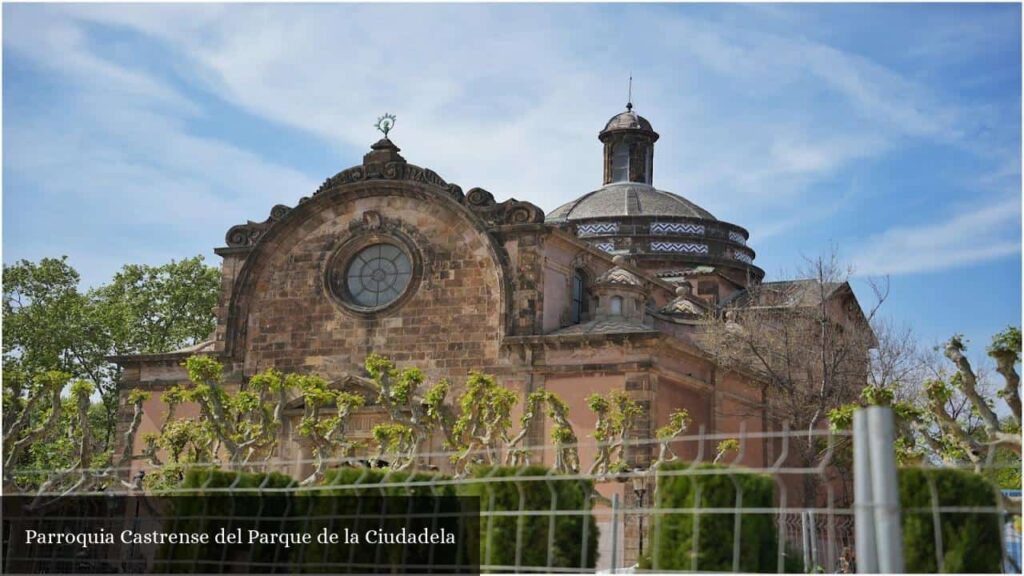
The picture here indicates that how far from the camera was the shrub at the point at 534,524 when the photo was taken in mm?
11539

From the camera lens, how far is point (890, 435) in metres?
7.58

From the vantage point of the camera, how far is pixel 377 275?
112 ft

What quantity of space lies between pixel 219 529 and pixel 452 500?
8.03 ft

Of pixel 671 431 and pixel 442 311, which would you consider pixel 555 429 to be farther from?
pixel 442 311

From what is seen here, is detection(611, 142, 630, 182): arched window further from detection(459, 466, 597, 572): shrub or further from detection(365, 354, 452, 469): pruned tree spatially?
detection(459, 466, 597, 572): shrub

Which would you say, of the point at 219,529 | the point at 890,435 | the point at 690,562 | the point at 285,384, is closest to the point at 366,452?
the point at 285,384

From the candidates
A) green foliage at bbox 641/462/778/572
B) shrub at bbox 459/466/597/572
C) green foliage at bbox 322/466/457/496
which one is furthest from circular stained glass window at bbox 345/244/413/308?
green foliage at bbox 641/462/778/572

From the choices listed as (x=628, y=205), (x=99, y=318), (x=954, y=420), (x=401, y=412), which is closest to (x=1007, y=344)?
(x=954, y=420)

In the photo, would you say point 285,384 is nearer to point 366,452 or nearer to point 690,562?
point 366,452

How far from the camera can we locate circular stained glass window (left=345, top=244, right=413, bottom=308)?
33.7 meters

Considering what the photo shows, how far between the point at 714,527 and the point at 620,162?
3868 cm

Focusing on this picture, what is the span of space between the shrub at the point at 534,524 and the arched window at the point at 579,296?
877 inches

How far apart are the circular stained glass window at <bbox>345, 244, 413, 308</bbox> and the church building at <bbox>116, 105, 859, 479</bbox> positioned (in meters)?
0.04

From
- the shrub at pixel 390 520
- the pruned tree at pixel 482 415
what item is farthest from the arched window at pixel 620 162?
the shrub at pixel 390 520
